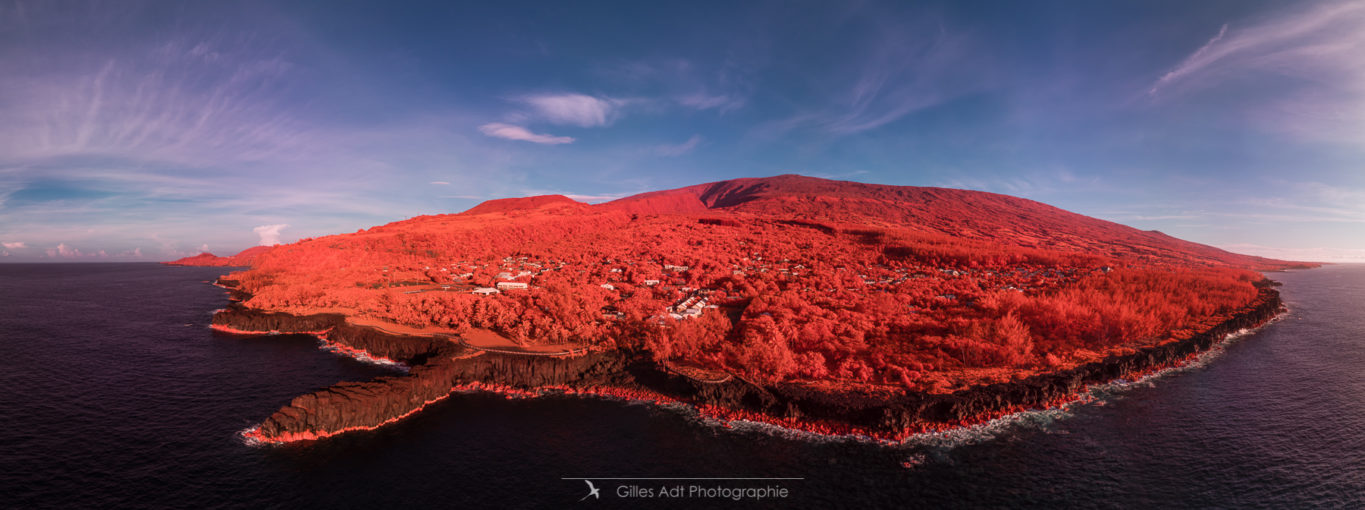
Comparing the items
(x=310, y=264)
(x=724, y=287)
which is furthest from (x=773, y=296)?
(x=310, y=264)

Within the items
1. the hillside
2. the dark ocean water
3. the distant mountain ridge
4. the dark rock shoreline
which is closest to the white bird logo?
the dark ocean water

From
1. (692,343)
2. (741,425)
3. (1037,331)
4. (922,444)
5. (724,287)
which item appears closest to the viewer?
(922,444)

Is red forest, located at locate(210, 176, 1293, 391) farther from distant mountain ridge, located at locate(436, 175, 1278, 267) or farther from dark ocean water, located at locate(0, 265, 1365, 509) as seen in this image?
dark ocean water, located at locate(0, 265, 1365, 509)

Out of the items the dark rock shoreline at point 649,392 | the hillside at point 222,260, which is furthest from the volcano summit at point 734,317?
the hillside at point 222,260

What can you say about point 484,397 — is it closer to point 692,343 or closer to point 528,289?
point 692,343

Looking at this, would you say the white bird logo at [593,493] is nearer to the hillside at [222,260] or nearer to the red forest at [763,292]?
the red forest at [763,292]

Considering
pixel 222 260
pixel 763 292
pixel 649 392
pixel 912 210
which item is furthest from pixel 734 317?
pixel 222 260

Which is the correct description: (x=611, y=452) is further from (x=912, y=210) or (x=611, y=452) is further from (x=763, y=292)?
(x=912, y=210)
